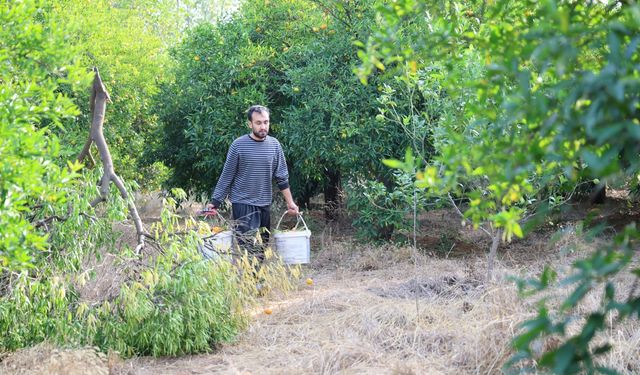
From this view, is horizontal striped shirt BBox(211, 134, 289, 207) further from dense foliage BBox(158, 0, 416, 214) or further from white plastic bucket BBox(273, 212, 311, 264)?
dense foliage BBox(158, 0, 416, 214)

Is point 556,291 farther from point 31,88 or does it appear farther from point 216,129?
point 216,129

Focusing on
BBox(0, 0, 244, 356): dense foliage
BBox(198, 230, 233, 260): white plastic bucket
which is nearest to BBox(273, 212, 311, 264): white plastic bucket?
BBox(198, 230, 233, 260): white plastic bucket

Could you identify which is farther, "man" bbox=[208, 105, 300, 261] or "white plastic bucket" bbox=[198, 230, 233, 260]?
"man" bbox=[208, 105, 300, 261]

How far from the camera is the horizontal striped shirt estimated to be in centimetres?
699

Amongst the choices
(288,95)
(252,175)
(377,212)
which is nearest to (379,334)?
(252,175)

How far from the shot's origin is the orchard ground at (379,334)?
4410mm

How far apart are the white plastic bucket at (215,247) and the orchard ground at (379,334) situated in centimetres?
59

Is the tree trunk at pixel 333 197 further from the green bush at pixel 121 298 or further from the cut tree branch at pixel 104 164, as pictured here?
the green bush at pixel 121 298

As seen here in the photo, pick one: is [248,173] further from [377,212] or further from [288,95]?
[288,95]

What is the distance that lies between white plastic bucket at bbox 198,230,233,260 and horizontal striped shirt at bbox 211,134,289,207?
3.31ft

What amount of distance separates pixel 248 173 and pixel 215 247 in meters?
1.63

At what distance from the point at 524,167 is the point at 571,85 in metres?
0.22

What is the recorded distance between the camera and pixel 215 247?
549cm

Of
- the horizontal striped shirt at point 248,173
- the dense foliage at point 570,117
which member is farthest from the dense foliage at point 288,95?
the dense foliage at point 570,117
